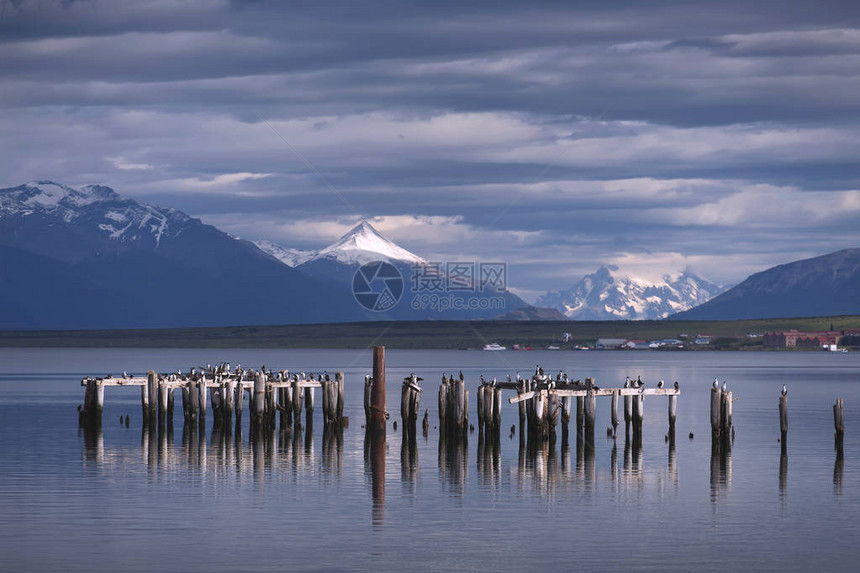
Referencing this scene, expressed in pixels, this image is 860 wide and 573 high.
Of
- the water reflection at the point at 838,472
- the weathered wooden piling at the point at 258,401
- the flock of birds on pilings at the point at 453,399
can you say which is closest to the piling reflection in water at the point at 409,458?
the flock of birds on pilings at the point at 453,399

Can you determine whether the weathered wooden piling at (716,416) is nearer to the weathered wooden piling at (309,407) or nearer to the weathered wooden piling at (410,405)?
the weathered wooden piling at (410,405)

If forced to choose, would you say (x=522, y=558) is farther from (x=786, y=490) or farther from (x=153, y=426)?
(x=153, y=426)

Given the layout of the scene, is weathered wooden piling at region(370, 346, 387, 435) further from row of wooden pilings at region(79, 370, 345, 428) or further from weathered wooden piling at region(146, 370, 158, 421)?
weathered wooden piling at region(146, 370, 158, 421)

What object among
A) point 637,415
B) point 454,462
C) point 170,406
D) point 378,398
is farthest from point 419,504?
point 170,406

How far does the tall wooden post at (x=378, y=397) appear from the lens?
56050 millimetres

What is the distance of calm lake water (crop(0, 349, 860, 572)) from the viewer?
99.7 ft

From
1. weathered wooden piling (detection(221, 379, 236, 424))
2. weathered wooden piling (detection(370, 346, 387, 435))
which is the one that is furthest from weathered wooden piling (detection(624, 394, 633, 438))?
weathered wooden piling (detection(221, 379, 236, 424))

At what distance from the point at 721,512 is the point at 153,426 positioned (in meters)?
35.0

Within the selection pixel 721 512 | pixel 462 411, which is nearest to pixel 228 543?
pixel 721 512

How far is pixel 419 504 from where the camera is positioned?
38938mm

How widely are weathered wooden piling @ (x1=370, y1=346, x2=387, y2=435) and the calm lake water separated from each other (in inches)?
57.3

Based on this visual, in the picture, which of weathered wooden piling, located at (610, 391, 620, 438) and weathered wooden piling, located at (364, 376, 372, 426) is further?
weathered wooden piling, located at (364, 376, 372, 426)

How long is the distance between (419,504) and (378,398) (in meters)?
18.5

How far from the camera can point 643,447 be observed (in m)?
58.2
